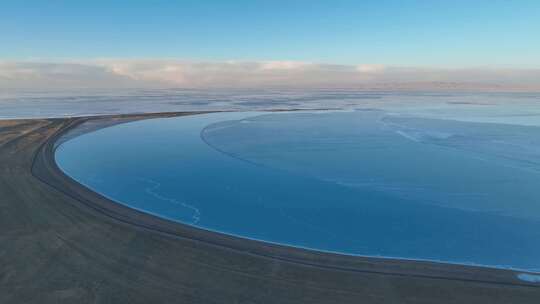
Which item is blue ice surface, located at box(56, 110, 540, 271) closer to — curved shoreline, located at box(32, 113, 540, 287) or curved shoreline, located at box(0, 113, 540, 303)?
curved shoreline, located at box(32, 113, 540, 287)

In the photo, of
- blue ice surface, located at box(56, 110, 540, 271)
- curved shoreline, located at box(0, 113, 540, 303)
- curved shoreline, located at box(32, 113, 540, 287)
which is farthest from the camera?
blue ice surface, located at box(56, 110, 540, 271)

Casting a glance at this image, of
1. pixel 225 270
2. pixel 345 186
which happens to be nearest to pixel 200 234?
pixel 225 270

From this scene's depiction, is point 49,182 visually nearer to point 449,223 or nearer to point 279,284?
point 279,284

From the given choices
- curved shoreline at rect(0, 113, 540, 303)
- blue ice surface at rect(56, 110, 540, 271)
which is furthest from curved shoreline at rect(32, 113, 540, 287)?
blue ice surface at rect(56, 110, 540, 271)

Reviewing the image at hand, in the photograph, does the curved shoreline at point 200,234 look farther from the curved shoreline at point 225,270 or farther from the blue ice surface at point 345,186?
the blue ice surface at point 345,186

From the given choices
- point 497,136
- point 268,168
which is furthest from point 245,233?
point 497,136
